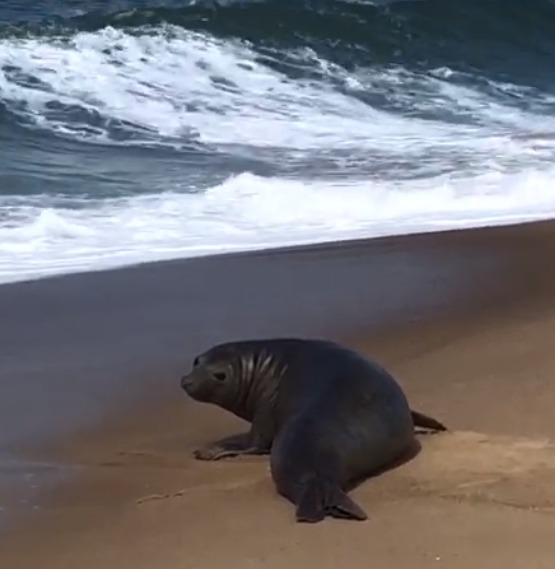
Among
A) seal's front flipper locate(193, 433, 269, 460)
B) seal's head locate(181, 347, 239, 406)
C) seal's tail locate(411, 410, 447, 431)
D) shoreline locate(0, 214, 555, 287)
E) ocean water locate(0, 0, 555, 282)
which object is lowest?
seal's front flipper locate(193, 433, 269, 460)

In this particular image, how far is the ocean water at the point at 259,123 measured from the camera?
1024cm

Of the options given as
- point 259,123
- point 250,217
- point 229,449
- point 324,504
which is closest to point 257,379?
point 229,449

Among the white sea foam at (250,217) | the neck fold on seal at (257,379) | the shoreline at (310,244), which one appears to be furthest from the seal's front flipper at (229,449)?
the white sea foam at (250,217)

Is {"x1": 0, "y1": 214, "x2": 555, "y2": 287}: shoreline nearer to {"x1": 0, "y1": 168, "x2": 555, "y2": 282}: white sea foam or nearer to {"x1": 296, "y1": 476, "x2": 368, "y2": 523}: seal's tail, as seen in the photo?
{"x1": 0, "y1": 168, "x2": 555, "y2": 282}: white sea foam

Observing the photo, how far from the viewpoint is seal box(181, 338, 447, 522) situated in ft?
16.4

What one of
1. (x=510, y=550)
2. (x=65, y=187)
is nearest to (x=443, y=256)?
(x=65, y=187)

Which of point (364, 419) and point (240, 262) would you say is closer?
point (364, 419)

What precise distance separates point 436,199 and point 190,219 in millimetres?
1902

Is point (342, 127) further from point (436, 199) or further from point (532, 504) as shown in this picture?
point (532, 504)

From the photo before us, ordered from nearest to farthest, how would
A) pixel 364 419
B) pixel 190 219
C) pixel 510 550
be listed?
pixel 510 550, pixel 364 419, pixel 190 219

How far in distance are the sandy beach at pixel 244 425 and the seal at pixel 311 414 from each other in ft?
0.26

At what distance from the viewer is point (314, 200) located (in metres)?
11.0

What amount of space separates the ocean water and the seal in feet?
9.63

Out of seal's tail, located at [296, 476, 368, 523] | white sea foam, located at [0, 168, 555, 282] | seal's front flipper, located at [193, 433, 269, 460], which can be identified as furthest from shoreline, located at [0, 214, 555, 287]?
seal's tail, located at [296, 476, 368, 523]
